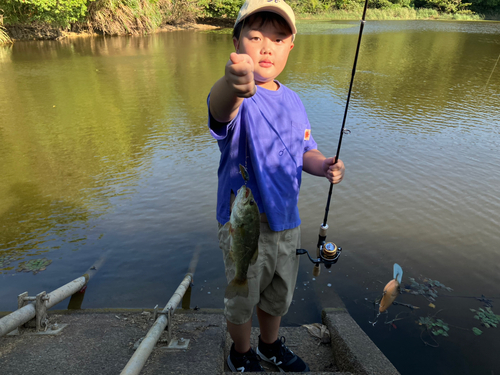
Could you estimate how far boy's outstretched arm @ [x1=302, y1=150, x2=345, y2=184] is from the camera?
218 centimetres

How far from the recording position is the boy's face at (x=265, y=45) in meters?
1.89

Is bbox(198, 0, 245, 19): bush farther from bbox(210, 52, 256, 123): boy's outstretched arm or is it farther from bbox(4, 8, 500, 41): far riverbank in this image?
bbox(210, 52, 256, 123): boy's outstretched arm

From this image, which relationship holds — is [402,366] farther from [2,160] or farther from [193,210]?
[2,160]

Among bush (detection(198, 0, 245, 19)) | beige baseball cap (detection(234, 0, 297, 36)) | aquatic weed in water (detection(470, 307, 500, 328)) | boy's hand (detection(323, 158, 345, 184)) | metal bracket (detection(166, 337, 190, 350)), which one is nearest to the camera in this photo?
beige baseball cap (detection(234, 0, 297, 36))

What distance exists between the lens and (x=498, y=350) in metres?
2.93

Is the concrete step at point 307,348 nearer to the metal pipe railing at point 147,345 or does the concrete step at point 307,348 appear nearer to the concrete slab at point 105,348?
the concrete slab at point 105,348

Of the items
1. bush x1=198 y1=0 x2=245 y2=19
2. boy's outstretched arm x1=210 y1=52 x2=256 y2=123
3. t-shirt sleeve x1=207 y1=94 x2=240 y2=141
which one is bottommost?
t-shirt sleeve x1=207 y1=94 x2=240 y2=141

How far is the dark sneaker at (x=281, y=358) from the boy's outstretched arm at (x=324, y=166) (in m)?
1.26

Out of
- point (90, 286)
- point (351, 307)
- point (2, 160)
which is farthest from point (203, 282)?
point (2, 160)

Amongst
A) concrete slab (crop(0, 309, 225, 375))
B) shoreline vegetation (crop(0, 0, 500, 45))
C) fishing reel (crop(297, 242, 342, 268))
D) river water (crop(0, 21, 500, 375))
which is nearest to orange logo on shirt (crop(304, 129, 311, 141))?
fishing reel (crop(297, 242, 342, 268))

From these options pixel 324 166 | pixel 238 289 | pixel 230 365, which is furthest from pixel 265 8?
pixel 230 365

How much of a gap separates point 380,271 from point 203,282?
6.32 feet

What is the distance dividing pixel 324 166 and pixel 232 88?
999 millimetres

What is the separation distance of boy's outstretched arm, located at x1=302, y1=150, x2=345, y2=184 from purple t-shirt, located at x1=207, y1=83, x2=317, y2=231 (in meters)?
0.19
